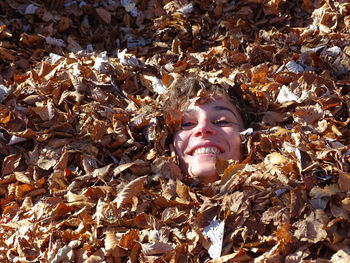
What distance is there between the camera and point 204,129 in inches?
113

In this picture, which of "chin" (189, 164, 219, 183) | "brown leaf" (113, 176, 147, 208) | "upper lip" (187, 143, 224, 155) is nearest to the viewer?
"brown leaf" (113, 176, 147, 208)

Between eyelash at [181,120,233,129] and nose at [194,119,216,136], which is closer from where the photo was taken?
nose at [194,119,216,136]

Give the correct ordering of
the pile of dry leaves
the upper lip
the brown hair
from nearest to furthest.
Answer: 1. the pile of dry leaves
2. the upper lip
3. the brown hair

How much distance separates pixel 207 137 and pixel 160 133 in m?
0.28

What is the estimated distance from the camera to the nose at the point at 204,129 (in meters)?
2.87

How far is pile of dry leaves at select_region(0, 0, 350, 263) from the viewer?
7.57 ft

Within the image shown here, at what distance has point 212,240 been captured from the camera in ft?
7.45

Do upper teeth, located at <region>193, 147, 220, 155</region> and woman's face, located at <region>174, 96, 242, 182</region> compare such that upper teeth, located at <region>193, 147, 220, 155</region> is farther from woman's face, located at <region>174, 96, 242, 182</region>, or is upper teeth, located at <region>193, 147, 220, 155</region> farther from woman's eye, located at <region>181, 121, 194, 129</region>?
woman's eye, located at <region>181, 121, 194, 129</region>

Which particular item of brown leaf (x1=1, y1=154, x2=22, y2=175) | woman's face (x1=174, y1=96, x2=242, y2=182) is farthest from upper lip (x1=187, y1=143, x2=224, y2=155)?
brown leaf (x1=1, y1=154, x2=22, y2=175)

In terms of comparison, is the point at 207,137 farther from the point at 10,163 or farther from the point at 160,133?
the point at 10,163

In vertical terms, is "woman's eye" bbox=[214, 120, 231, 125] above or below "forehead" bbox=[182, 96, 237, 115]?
below

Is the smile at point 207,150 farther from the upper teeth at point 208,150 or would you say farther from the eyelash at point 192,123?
the eyelash at point 192,123

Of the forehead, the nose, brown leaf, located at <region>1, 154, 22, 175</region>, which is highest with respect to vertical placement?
the forehead

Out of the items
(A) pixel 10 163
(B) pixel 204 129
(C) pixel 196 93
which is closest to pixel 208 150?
(B) pixel 204 129
